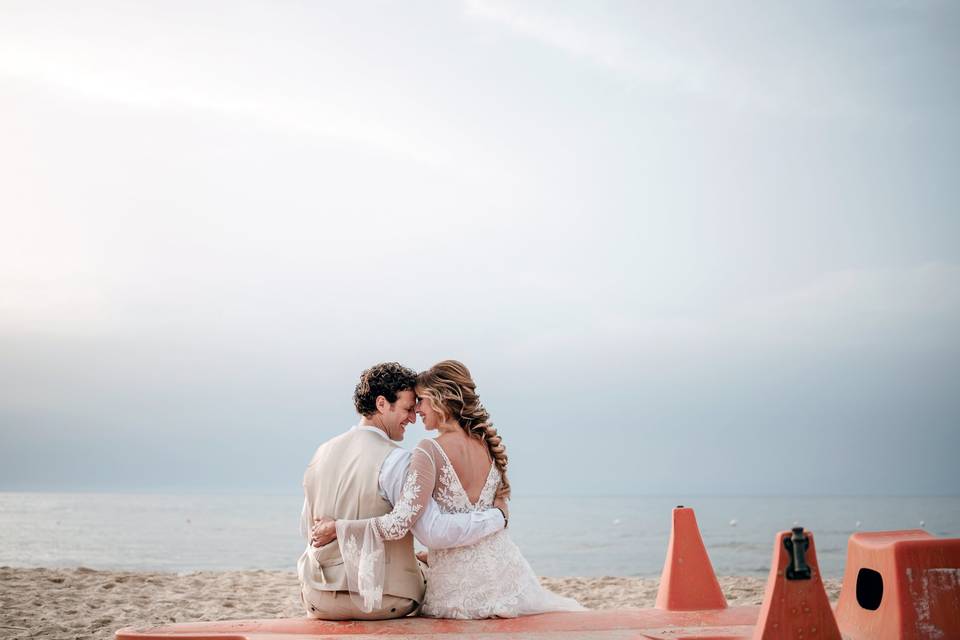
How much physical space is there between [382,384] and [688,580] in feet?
7.85

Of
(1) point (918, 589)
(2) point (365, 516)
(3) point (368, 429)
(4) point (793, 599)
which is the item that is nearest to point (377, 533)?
(2) point (365, 516)

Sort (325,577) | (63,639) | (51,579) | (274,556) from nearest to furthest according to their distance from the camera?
(325,577)
(63,639)
(51,579)
(274,556)

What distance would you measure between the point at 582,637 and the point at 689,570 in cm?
143

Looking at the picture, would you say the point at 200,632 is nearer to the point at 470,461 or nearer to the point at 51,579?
the point at 470,461

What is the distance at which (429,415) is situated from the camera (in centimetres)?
470

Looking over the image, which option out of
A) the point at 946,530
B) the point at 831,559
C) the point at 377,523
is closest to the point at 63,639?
the point at 377,523

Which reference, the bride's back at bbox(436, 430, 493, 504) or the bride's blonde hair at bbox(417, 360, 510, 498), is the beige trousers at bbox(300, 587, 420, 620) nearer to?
the bride's back at bbox(436, 430, 493, 504)

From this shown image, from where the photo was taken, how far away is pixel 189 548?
2452cm

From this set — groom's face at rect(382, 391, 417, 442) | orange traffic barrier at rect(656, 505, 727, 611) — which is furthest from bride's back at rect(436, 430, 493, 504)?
orange traffic barrier at rect(656, 505, 727, 611)

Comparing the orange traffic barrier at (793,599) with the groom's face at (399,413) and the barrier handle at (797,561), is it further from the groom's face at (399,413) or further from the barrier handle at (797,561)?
the groom's face at (399,413)

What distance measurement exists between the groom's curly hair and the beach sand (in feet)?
13.0

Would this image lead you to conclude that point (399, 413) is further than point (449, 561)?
Yes

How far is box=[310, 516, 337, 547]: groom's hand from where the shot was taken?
4488 mm

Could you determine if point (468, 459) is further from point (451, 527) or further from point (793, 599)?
point (793, 599)
